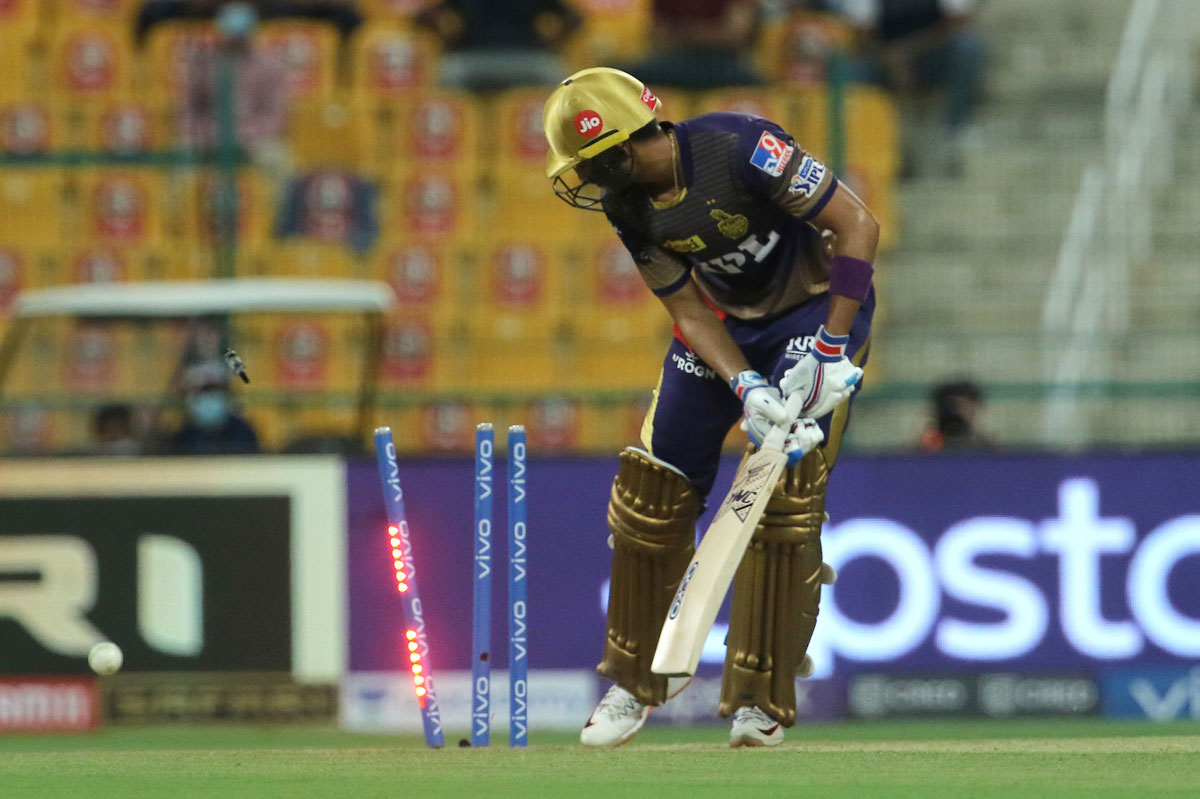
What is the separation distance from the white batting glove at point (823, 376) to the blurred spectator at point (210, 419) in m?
3.72

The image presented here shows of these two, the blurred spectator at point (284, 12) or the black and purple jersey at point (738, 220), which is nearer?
the black and purple jersey at point (738, 220)

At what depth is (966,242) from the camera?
→ 12.1 meters

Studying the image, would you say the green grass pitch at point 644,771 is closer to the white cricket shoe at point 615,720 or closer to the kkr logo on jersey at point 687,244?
the white cricket shoe at point 615,720

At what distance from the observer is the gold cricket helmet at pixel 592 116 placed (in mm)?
5535

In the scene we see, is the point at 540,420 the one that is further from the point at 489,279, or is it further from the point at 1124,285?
the point at 1124,285

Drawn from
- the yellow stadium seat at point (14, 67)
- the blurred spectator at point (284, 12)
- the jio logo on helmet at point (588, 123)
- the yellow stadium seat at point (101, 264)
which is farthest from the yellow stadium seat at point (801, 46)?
the jio logo on helmet at point (588, 123)

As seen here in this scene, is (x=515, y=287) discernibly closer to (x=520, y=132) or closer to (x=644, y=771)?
(x=520, y=132)

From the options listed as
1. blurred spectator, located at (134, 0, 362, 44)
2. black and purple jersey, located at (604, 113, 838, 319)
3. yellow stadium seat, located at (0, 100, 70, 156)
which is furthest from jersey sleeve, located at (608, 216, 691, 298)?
blurred spectator, located at (134, 0, 362, 44)

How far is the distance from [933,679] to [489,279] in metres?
4.29

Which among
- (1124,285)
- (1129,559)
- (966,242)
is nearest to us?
(1129,559)

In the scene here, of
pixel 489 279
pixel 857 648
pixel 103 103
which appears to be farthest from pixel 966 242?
pixel 103 103

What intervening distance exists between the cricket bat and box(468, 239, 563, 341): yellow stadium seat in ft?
18.9

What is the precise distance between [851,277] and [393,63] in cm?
749

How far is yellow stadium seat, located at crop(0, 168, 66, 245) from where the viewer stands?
11422mm
